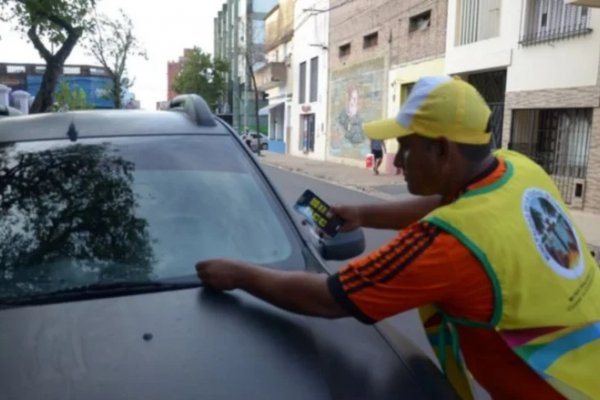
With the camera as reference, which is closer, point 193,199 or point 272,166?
point 193,199

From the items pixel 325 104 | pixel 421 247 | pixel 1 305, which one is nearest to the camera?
pixel 421 247

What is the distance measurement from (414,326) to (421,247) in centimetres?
379

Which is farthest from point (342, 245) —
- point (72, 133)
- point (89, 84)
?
point (89, 84)

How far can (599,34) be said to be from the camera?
12.1 metres

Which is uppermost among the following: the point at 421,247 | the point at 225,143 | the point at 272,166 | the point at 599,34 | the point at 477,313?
the point at 599,34

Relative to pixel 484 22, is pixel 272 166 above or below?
below

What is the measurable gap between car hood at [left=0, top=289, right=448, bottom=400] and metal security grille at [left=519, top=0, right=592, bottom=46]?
489 inches

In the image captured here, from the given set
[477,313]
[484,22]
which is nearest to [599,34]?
[484,22]

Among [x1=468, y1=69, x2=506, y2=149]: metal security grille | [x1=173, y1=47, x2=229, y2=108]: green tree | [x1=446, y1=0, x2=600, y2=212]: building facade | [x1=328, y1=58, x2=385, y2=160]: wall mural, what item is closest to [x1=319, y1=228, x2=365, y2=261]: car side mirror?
[x1=446, y1=0, x2=600, y2=212]: building facade

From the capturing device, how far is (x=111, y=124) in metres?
2.91

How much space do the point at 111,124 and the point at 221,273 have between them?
1247 mm

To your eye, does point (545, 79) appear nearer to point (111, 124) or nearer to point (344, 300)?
point (111, 124)

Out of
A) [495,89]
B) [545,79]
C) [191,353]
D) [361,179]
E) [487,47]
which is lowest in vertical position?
[361,179]

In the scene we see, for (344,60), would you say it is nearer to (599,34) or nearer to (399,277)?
(599,34)
